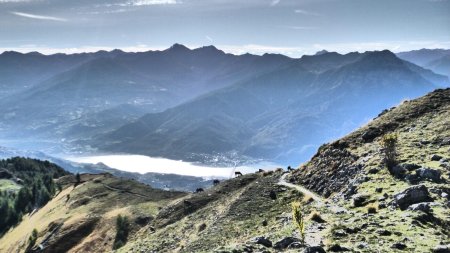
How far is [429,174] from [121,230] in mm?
96089

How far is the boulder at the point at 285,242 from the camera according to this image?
53.3 metres

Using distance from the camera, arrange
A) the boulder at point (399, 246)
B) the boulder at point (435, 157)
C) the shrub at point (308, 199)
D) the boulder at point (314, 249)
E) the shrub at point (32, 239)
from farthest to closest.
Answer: the shrub at point (32, 239) < the shrub at point (308, 199) < the boulder at point (435, 157) < the boulder at point (314, 249) < the boulder at point (399, 246)

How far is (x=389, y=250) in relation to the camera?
148ft

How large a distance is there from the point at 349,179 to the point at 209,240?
2900 centimetres

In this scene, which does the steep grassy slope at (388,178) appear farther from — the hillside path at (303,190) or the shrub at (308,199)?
the shrub at (308,199)

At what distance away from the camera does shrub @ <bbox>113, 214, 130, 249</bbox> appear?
125188 mm

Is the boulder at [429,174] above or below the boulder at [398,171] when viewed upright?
above

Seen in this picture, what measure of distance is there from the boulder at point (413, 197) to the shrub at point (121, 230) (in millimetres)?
87019

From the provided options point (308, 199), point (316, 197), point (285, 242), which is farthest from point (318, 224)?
point (316, 197)

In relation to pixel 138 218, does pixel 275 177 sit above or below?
above

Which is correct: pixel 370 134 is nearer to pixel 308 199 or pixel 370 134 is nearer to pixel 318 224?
pixel 308 199

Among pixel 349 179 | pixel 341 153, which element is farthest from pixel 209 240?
pixel 341 153

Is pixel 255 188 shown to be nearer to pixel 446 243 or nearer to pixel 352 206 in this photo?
pixel 352 206

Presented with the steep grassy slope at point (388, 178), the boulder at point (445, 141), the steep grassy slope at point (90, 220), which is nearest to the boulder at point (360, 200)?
the steep grassy slope at point (388, 178)
